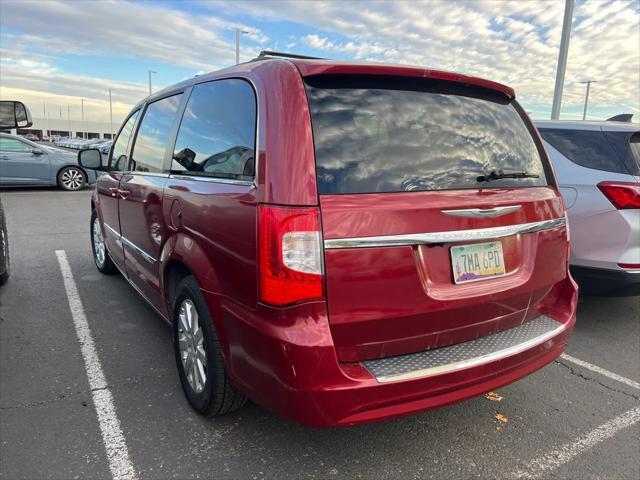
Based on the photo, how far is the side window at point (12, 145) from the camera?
1216 centimetres

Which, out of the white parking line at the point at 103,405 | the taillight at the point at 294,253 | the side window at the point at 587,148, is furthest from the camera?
the side window at the point at 587,148

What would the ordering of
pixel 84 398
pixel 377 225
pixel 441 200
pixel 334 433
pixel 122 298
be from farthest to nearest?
pixel 122 298, pixel 84 398, pixel 334 433, pixel 441 200, pixel 377 225

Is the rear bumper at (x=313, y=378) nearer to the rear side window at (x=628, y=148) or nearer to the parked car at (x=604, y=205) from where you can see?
the parked car at (x=604, y=205)

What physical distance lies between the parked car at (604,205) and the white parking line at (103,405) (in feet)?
11.7

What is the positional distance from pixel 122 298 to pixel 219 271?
2840 millimetres

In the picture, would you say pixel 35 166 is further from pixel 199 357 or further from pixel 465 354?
pixel 465 354

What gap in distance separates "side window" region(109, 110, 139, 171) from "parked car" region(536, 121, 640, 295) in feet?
12.2

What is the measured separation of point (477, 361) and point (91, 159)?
4.08 meters

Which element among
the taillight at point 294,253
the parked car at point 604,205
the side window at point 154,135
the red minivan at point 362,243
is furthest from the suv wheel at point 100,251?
the parked car at point 604,205

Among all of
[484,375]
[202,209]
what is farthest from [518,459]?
[202,209]

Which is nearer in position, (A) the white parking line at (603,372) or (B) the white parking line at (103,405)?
(B) the white parking line at (103,405)

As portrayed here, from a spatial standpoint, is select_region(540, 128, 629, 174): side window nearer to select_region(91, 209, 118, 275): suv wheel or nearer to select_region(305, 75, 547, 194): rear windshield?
select_region(305, 75, 547, 194): rear windshield

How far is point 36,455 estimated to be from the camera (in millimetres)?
2363

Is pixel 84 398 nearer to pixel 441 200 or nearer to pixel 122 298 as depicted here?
pixel 122 298
